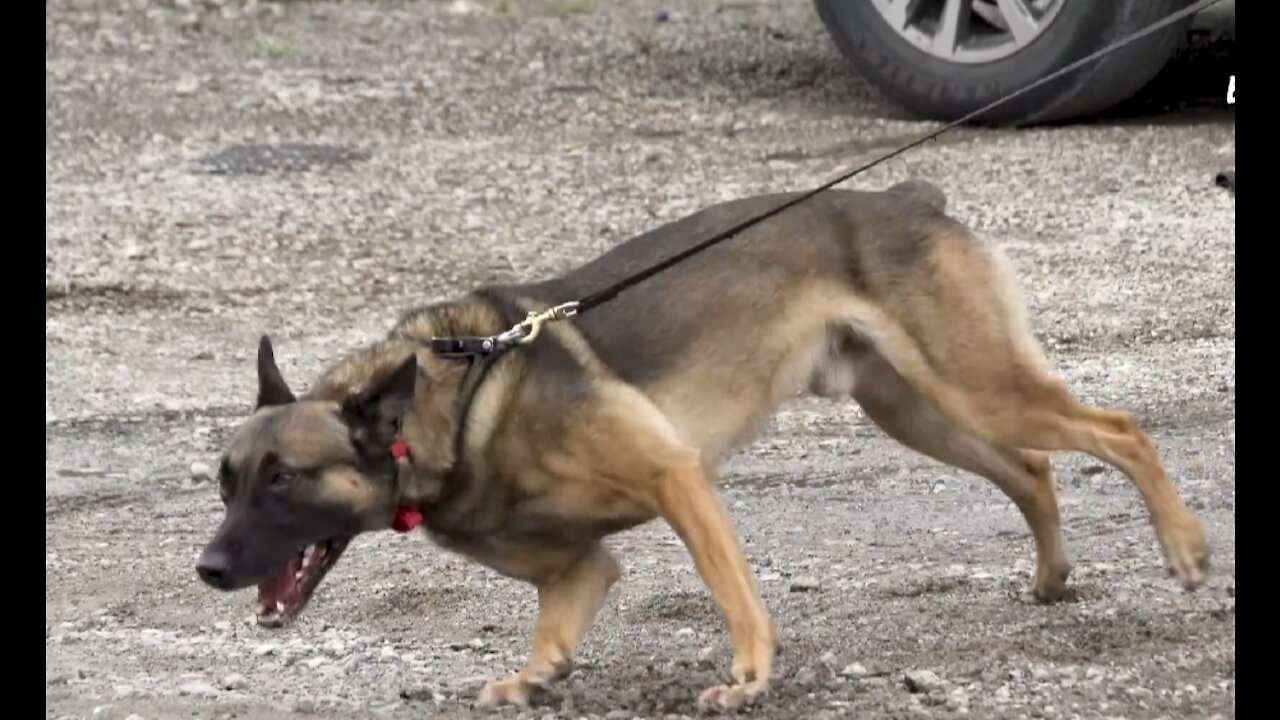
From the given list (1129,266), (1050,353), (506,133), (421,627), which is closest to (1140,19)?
(1129,266)

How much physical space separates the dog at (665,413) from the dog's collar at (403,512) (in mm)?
12

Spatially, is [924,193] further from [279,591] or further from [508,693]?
[279,591]

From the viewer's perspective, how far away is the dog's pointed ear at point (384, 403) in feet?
16.3

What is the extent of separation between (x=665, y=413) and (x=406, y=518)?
2.39ft

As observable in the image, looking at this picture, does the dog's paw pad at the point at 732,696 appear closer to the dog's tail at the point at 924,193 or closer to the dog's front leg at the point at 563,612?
the dog's front leg at the point at 563,612

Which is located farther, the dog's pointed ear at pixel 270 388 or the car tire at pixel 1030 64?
the car tire at pixel 1030 64

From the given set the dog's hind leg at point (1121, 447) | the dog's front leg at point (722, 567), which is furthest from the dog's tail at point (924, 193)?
the dog's front leg at point (722, 567)

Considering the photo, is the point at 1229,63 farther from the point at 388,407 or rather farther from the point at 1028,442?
the point at 388,407

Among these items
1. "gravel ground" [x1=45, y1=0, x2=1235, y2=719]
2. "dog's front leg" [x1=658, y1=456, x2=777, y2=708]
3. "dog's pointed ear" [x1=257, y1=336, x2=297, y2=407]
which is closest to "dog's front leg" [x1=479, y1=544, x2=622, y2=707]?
"gravel ground" [x1=45, y1=0, x2=1235, y2=719]

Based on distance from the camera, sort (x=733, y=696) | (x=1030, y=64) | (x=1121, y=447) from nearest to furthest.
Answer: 1. (x=733, y=696)
2. (x=1121, y=447)
3. (x=1030, y=64)

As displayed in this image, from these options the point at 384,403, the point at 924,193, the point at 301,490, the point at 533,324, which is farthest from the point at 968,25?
the point at 301,490

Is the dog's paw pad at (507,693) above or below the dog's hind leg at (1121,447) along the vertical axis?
below

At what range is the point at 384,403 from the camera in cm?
498
